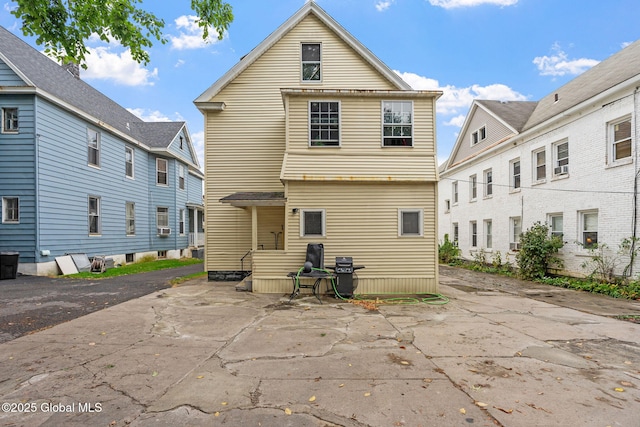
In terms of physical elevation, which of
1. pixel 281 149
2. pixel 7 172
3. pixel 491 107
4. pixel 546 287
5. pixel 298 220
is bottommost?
pixel 546 287

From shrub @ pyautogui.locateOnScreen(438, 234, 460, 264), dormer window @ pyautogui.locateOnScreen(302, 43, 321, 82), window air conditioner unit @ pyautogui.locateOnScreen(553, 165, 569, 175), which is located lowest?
shrub @ pyautogui.locateOnScreen(438, 234, 460, 264)

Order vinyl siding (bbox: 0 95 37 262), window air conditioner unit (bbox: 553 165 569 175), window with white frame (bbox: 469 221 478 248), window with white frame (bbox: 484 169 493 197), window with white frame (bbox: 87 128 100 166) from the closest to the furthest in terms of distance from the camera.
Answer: vinyl siding (bbox: 0 95 37 262)
window air conditioner unit (bbox: 553 165 569 175)
window with white frame (bbox: 87 128 100 166)
window with white frame (bbox: 484 169 493 197)
window with white frame (bbox: 469 221 478 248)

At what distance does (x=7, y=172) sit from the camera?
11867mm

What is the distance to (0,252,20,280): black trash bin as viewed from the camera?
1098 centimetres

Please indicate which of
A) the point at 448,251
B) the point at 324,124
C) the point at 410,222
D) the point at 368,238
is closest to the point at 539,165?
the point at 410,222

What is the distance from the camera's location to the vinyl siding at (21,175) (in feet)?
38.5

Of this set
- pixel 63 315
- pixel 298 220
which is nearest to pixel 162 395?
pixel 63 315

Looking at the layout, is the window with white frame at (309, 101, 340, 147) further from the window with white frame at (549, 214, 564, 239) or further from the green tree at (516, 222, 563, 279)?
the window with white frame at (549, 214, 564, 239)

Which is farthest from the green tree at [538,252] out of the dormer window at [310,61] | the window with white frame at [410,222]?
the dormer window at [310,61]

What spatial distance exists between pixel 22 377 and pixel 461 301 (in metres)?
8.93

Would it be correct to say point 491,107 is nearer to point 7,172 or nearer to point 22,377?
point 22,377

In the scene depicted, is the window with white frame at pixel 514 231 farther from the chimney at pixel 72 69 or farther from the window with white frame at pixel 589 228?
the chimney at pixel 72 69

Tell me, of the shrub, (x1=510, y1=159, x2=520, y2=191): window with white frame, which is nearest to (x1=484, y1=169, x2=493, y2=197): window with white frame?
(x1=510, y1=159, x2=520, y2=191): window with white frame

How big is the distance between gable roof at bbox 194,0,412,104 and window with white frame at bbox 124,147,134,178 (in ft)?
26.5
